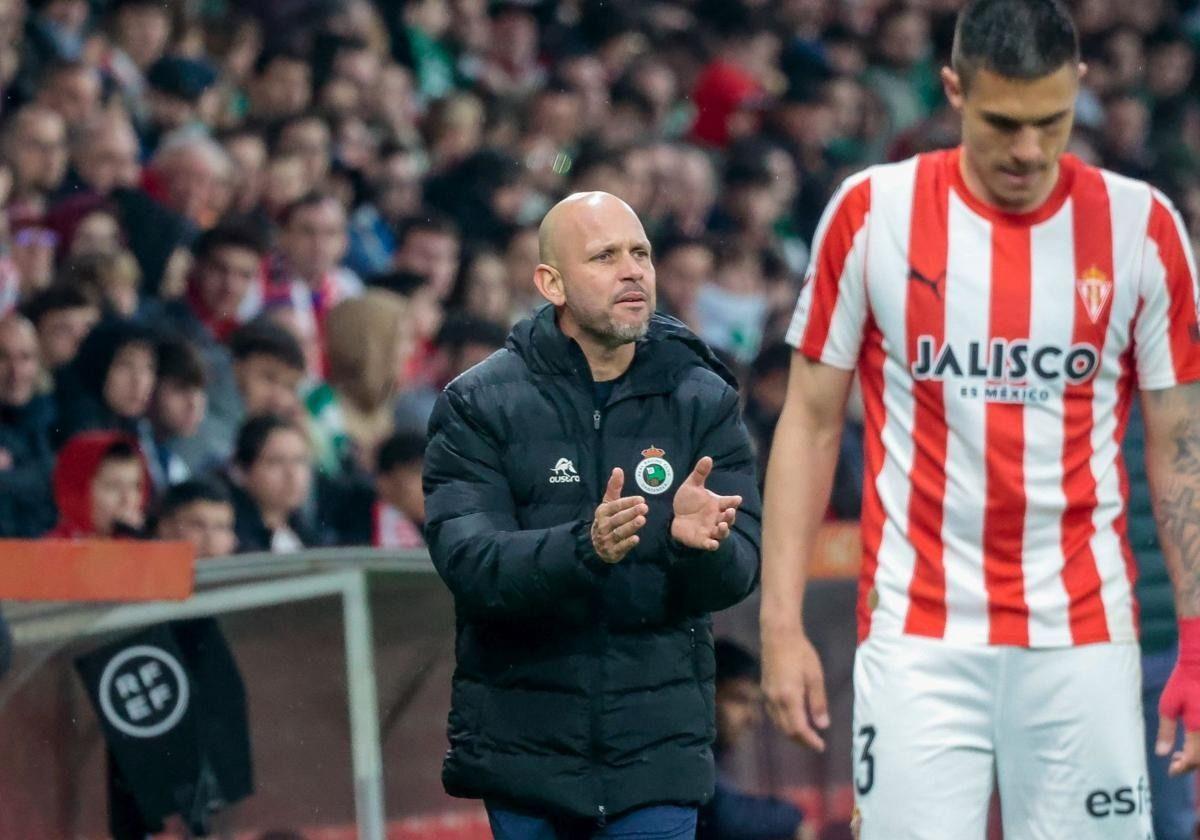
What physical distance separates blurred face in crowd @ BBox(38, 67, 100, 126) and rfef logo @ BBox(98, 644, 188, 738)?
12.6ft

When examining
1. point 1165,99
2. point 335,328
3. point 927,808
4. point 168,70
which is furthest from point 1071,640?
Answer: point 1165,99

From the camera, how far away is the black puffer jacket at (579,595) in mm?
4070

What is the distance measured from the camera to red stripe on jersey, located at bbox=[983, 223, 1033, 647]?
4.25 meters

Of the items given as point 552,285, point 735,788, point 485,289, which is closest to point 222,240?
point 485,289

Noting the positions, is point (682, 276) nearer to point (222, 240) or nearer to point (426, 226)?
point (426, 226)

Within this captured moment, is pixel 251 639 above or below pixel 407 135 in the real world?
below

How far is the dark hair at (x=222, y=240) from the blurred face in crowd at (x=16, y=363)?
4.11ft

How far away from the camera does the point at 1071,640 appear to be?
13.9 ft

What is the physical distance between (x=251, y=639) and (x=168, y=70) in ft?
14.6

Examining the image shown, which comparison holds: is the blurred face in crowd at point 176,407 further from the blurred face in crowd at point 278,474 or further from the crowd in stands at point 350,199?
the blurred face in crowd at point 278,474

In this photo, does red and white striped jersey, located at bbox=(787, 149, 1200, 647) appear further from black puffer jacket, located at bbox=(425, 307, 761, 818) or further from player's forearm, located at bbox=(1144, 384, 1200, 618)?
black puffer jacket, located at bbox=(425, 307, 761, 818)

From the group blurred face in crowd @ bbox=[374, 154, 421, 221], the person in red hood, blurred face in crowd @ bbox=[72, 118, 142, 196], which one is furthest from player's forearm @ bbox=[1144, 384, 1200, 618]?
blurred face in crowd @ bbox=[374, 154, 421, 221]

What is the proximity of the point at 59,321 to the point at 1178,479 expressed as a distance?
14.2 feet

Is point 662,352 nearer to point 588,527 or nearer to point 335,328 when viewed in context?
point 588,527
